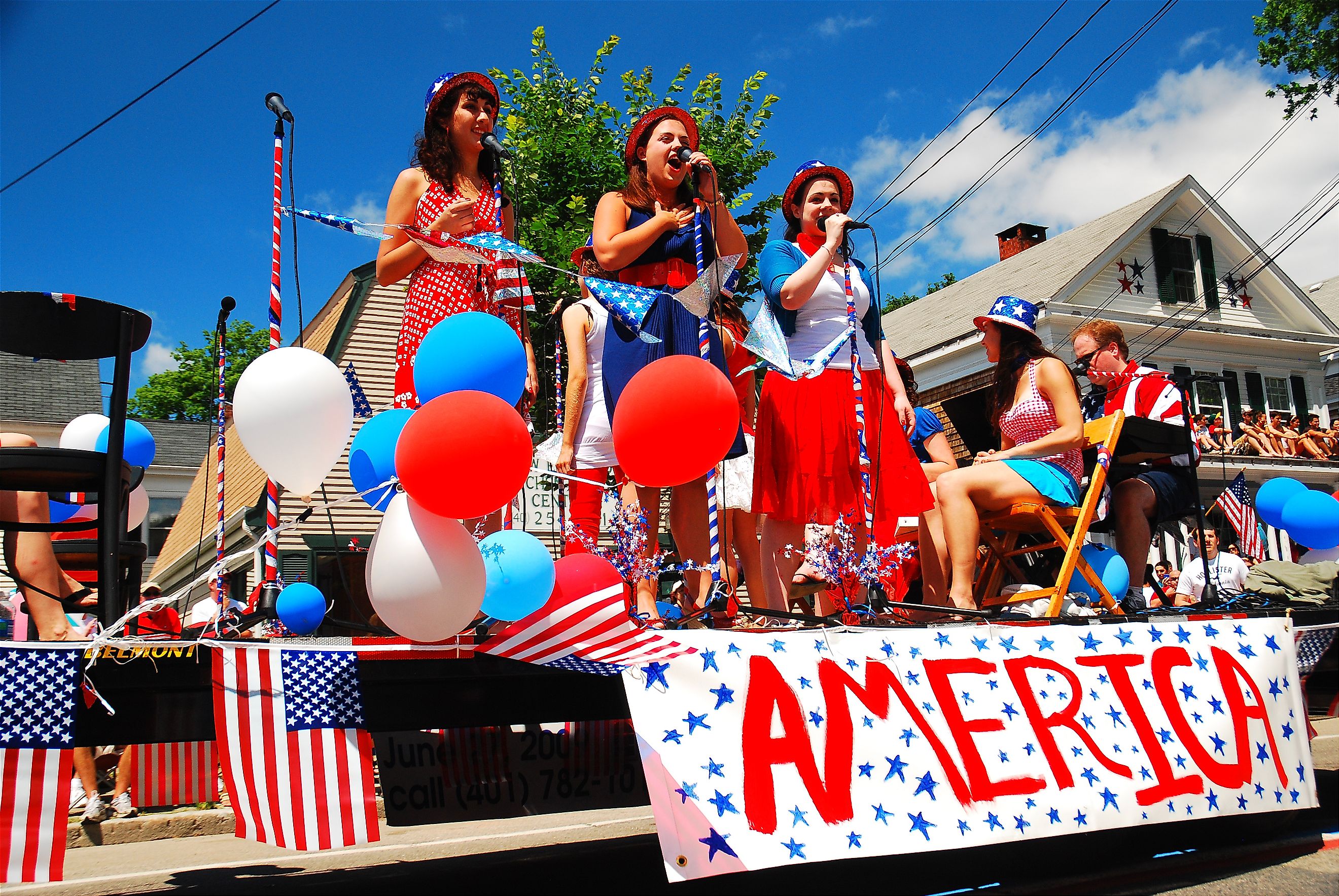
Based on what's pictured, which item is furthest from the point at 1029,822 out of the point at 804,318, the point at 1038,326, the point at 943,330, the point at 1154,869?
the point at 943,330

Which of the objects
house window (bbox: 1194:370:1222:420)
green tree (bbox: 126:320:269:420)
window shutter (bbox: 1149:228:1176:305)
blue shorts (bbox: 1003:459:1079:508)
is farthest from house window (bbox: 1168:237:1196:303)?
green tree (bbox: 126:320:269:420)

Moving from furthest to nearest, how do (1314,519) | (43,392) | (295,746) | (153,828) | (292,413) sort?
(43,392) < (153,828) < (1314,519) < (292,413) < (295,746)

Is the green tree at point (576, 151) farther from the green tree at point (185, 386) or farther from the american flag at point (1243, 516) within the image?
the green tree at point (185, 386)

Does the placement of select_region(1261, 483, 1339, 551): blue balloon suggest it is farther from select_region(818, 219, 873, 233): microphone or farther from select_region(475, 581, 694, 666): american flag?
select_region(475, 581, 694, 666): american flag

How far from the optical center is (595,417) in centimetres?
423

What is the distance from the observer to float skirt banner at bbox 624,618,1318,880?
300cm

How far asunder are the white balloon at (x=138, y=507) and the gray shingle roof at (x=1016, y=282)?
16.2 metres

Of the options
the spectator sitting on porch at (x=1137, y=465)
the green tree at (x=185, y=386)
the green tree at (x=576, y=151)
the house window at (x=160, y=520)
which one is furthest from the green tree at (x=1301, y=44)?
the green tree at (x=185, y=386)

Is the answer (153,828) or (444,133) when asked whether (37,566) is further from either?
(153,828)

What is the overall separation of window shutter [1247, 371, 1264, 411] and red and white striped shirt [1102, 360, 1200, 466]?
16.9 metres

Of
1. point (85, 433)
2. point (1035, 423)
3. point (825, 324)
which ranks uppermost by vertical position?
point (825, 324)

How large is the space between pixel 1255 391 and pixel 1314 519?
637 inches

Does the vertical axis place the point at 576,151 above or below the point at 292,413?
above

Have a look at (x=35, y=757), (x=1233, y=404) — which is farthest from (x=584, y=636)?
(x=1233, y=404)
